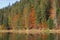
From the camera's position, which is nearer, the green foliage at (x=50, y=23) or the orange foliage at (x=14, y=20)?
the green foliage at (x=50, y=23)

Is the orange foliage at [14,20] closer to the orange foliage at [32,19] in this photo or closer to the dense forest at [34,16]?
the dense forest at [34,16]

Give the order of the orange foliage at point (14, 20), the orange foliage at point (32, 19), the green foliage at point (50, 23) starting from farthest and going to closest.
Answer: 1. the orange foliage at point (14, 20)
2. the orange foliage at point (32, 19)
3. the green foliage at point (50, 23)

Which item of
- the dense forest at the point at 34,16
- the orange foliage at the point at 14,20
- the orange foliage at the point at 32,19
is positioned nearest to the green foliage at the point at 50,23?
the dense forest at the point at 34,16

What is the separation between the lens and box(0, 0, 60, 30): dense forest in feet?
219

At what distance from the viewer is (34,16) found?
7706 centimetres

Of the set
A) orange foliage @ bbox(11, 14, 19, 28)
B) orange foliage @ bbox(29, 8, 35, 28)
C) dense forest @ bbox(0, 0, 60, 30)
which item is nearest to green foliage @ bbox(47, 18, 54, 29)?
dense forest @ bbox(0, 0, 60, 30)

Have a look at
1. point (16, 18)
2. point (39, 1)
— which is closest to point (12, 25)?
point (16, 18)

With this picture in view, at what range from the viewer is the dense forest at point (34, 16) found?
66.8m

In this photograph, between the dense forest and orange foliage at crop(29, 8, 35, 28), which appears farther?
orange foliage at crop(29, 8, 35, 28)

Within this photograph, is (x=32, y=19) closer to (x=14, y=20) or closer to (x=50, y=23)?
(x=50, y=23)

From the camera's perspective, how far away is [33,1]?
79188 millimetres

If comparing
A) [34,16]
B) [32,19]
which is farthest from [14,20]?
[34,16]

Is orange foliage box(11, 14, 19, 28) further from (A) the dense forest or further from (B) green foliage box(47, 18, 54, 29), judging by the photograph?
(B) green foliage box(47, 18, 54, 29)

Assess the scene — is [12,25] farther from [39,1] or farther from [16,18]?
[39,1]
